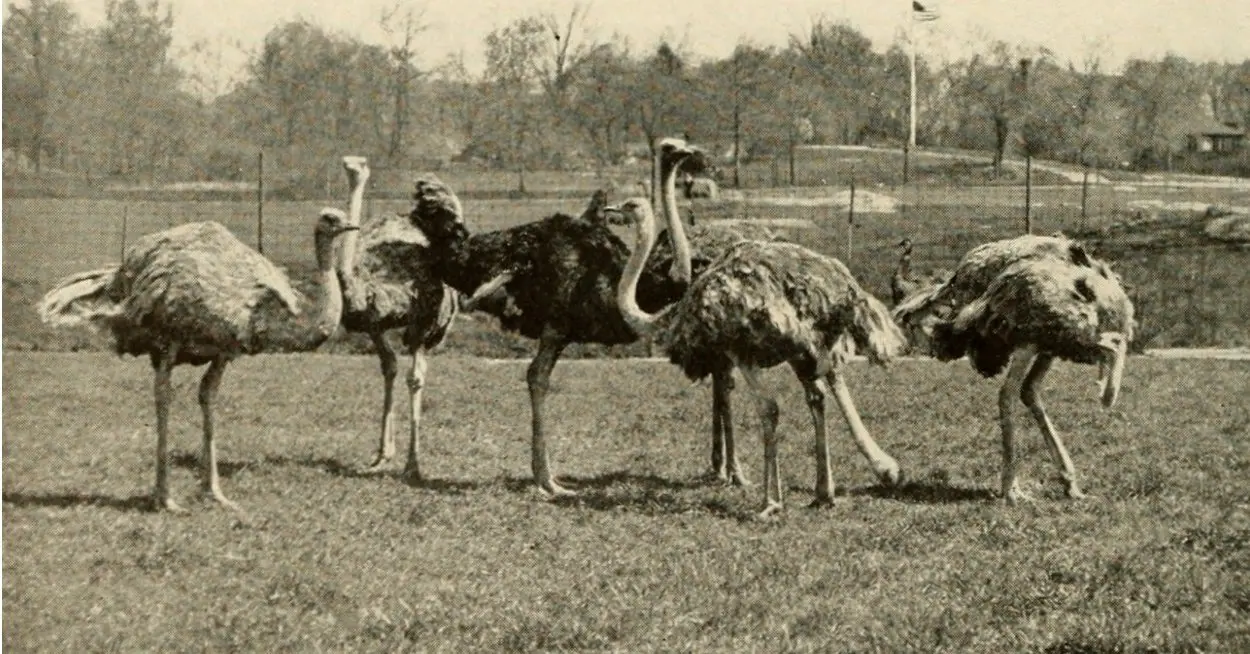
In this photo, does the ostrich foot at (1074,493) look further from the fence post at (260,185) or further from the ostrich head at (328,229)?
the fence post at (260,185)

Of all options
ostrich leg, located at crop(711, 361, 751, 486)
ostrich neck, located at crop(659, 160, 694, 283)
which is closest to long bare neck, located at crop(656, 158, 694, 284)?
ostrich neck, located at crop(659, 160, 694, 283)

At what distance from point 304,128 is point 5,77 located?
473 centimetres

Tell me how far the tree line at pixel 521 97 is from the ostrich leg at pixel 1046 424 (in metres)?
2.23

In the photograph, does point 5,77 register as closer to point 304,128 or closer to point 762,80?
point 304,128

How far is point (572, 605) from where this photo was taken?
6836 millimetres

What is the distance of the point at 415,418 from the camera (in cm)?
1056

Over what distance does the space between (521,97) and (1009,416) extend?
5289mm

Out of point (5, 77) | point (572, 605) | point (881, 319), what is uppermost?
point (5, 77)

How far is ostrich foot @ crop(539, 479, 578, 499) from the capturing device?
9547mm

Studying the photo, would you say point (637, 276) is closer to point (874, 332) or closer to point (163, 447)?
point (874, 332)

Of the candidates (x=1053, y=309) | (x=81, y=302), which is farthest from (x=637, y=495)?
(x=81, y=302)

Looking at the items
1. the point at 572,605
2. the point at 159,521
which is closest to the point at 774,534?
the point at 572,605

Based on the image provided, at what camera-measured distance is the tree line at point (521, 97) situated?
8.87 m

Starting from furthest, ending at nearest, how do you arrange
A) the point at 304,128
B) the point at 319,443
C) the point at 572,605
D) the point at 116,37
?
the point at 304,128 < the point at 319,443 < the point at 116,37 < the point at 572,605
